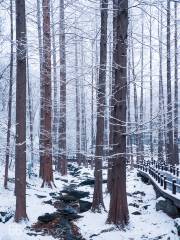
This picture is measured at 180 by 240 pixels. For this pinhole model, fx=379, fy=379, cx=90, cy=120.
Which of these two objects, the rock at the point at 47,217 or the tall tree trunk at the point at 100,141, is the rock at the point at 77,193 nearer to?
the tall tree trunk at the point at 100,141

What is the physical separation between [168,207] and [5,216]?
5886mm

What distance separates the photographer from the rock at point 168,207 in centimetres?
1348

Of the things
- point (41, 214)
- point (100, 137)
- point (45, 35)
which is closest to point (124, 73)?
point (100, 137)

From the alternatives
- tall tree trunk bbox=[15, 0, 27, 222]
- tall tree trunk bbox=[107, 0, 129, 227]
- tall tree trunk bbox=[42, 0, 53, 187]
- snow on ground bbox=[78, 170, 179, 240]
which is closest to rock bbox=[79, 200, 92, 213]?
snow on ground bbox=[78, 170, 179, 240]

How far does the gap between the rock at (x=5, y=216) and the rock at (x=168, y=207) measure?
18.4 ft

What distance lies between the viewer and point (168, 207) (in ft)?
46.0

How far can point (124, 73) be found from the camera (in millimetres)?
12305

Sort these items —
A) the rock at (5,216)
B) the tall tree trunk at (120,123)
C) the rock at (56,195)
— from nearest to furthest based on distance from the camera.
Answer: the tall tree trunk at (120,123)
the rock at (5,216)
the rock at (56,195)

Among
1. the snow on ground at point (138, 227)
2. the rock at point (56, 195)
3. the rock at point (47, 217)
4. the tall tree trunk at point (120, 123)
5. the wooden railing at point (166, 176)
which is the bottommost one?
the snow on ground at point (138, 227)

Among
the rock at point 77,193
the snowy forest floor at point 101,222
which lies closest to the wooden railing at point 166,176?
the snowy forest floor at point 101,222

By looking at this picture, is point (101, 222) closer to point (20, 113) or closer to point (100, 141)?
point (100, 141)

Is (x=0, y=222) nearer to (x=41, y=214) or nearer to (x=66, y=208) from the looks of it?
(x=41, y=214)

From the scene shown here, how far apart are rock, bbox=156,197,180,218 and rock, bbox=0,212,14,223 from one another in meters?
5.62

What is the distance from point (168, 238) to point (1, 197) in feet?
24.0
